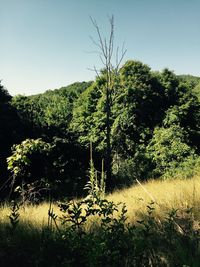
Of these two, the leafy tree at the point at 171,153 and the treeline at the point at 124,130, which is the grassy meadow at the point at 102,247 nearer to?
the treeline at the point at 124,130

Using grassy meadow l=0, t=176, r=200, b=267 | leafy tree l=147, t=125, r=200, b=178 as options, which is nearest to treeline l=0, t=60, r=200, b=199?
leafy tree l=147, t=125, r=200, b=178

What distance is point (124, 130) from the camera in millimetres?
23938

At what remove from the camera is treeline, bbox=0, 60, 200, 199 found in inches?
707

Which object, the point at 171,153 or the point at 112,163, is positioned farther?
the point at 112,163

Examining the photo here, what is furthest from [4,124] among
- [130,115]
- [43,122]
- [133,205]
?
[133,205]

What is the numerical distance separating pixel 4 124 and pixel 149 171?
10205mm

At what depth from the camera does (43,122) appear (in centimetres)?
2070

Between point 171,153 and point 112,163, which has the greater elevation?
point 171,153

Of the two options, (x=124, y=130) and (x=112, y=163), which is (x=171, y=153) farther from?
(x=124, y=130)

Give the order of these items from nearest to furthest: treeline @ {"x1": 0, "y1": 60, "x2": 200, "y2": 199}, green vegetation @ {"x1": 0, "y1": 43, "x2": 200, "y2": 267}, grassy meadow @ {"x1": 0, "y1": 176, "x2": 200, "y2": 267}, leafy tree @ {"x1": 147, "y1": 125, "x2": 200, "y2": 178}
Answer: grassy meadow @ {"x1": 0, "y1": 176, "x2": 200, "y2": 267} → green vegetation @ {"x1": 0, "y1": 43, "x2": 200, "y2": 267} → treeline @ {"x1": 0, "y1": 60, "x2": 200, "y2": 199} → leafy tree @ {"x1": 147, "y1": 125, "x2": 200, "y2": 178}

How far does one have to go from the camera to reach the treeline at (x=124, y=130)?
18.0 m

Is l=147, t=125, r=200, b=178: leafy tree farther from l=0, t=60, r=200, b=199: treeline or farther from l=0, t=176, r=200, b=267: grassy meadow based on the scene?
l=0, t=176, r=200, b=267: grassy meadow

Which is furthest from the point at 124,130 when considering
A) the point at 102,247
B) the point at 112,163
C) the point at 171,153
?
the point at 102,247

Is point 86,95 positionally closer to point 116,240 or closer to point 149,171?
point 149,171
